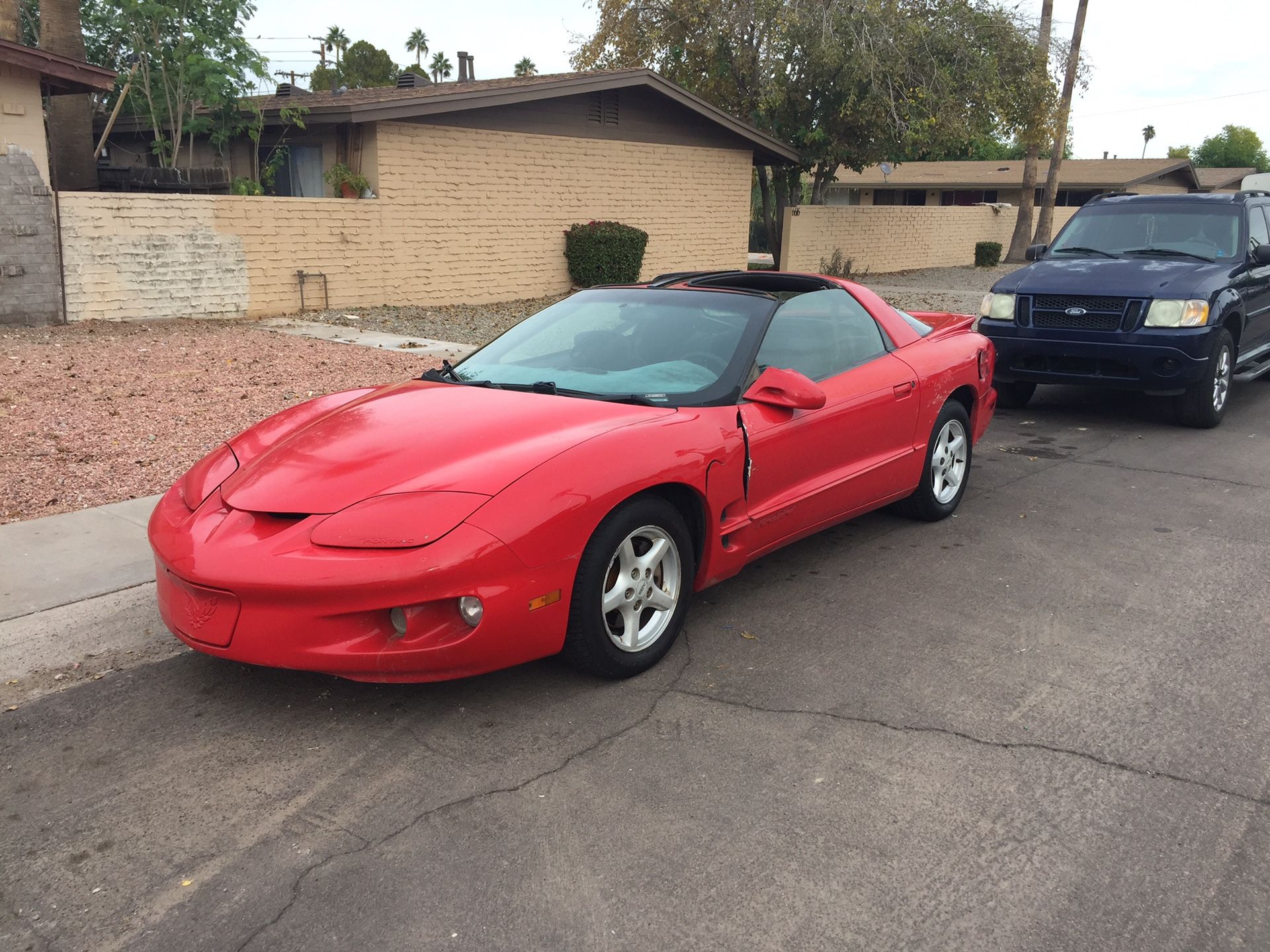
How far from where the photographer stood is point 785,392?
14.9ft

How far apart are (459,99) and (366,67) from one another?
47.5 meters

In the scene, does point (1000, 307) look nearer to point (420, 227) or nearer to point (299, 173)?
point (420, 227)

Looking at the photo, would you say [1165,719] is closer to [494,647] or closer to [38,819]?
[494,647]

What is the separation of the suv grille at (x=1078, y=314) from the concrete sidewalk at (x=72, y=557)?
692 cm

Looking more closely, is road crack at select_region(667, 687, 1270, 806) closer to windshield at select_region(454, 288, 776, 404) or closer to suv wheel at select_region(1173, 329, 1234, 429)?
windshield at select_region(454, 288, 776, 404)

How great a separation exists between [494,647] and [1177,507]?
4.75m

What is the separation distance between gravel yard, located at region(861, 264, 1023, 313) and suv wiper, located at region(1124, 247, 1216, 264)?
7742 mm

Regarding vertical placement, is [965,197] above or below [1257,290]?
above

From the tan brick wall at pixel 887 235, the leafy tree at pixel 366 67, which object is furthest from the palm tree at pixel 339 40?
the tan brick wall at pixel 887 235

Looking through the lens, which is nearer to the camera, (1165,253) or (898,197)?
(1165,253)

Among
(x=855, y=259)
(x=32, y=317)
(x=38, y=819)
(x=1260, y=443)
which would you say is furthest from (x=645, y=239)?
(x=38, y=819)

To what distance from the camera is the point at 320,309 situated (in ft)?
50.1

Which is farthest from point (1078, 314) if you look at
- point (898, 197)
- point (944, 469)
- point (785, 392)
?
point (898, 197)

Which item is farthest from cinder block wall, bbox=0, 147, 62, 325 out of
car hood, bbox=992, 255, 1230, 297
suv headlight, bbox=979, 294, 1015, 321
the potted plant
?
car hood, bbox=992, 255, 1230, 297
